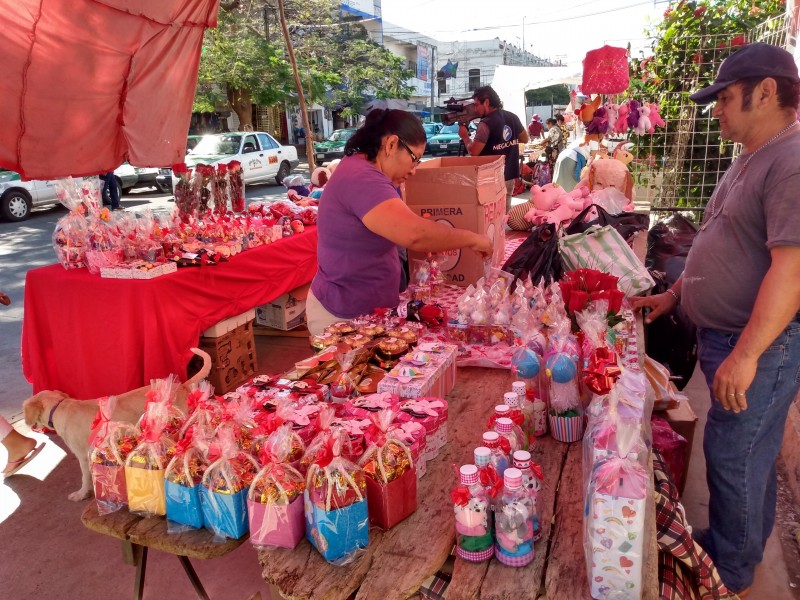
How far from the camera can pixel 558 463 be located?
161cm

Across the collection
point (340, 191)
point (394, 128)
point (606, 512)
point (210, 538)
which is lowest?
point (210, 538)

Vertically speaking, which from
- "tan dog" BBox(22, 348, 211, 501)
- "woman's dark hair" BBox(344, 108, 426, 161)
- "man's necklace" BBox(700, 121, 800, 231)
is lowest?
"tan dog" BBox(22, 348, 211, 501)

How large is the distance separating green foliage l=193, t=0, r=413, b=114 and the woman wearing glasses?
41.8ft

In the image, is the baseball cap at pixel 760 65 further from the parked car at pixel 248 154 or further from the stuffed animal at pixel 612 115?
the parked car at pixel 248 154

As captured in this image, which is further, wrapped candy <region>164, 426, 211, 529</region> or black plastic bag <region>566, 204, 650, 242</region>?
black plastic bag <region>566, 204, 650, 242</region>

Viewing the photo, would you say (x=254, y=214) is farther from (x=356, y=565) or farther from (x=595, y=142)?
(x=356, y=565)

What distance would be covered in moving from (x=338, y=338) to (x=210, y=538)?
3.08 feet

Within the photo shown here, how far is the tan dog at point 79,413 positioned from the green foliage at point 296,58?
12505 millimetres

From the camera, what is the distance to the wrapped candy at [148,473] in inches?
57.2

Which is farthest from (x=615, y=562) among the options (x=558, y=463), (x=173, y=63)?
(x=173, y=63)

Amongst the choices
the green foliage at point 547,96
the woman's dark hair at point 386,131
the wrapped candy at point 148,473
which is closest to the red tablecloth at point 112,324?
the woman's dark hair at point 386,131

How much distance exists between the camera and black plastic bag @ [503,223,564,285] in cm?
295

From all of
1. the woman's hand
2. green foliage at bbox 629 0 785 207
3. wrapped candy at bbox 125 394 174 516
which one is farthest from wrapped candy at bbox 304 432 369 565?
green foliage at bbox 629 0 785 207

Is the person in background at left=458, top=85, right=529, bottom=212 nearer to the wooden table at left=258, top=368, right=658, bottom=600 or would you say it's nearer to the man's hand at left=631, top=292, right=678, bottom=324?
the man's hand at left=631, top=292, right=678, bottom=324
